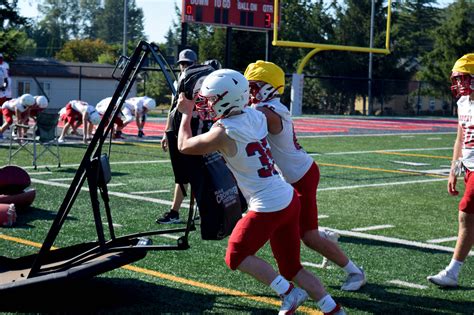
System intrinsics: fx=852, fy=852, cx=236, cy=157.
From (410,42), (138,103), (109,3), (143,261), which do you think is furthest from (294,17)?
(109,3)

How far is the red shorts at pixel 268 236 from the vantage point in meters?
4.93

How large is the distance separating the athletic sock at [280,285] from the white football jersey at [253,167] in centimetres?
40

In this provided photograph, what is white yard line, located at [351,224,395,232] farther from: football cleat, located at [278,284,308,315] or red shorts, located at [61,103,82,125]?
red shorts, located at [61,103,82,125]

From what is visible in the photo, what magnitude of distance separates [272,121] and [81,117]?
1437 centimetres

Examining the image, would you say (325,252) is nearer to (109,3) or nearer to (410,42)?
(410,42)

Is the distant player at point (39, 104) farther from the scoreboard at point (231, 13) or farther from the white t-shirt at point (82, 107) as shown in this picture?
the scoreboard at point (231, 13)

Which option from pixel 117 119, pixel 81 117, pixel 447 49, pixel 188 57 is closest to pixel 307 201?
pixel 188 57

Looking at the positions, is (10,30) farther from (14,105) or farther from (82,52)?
(82,52)

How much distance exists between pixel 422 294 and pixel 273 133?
5.18ft

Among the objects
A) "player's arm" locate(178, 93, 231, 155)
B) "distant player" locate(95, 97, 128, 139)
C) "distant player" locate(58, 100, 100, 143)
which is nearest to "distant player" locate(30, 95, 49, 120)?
"distant player" locate(58, 100, 100, 143)

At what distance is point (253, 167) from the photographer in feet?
16.2

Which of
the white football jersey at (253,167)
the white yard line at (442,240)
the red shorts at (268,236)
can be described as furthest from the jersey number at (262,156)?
the white yard line at (442,240)

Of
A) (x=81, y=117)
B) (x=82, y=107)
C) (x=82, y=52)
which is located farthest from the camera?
(x=82, y=52)

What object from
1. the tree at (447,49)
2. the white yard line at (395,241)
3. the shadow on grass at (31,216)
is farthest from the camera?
the tree at (447,49)
